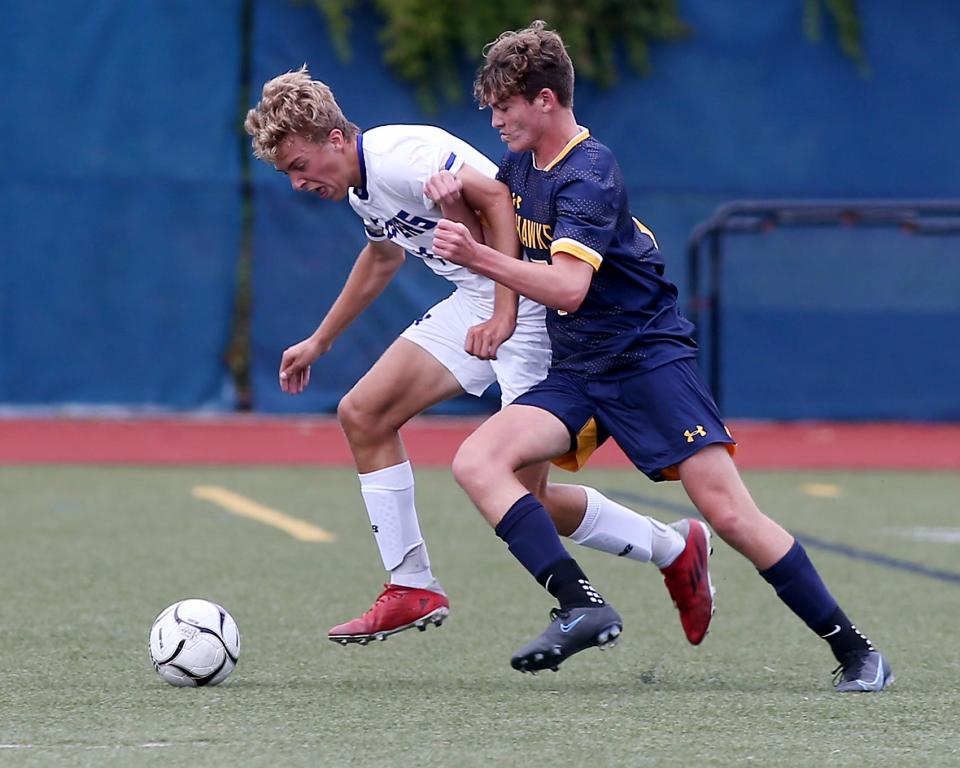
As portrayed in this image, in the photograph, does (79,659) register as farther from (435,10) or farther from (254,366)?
(435,10)

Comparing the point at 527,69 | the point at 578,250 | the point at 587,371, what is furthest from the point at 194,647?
the point at 527,69

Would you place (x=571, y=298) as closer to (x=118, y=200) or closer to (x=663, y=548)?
(x=663, y=548)

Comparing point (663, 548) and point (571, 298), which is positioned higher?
point (571, 298)

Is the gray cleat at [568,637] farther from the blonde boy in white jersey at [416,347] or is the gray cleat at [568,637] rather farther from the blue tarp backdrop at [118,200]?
the blue tarp backdrop at [118,200]

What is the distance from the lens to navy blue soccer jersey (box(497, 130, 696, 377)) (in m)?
4.38

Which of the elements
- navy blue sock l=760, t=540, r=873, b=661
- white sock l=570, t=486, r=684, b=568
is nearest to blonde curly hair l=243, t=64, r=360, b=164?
white sock l=570, t=486, r=684, b=568

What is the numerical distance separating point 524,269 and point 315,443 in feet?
25.7

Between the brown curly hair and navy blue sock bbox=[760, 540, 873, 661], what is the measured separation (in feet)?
4.32

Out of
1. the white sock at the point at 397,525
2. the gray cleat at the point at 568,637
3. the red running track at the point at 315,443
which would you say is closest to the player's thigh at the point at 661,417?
the gray cleat at the point at 568,637

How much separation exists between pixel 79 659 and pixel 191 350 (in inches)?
338

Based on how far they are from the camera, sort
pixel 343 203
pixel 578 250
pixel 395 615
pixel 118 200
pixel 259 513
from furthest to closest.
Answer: pixel 118 200, pixel 343 203, pixel 259 513, pixel 395 615, pixel 578 250

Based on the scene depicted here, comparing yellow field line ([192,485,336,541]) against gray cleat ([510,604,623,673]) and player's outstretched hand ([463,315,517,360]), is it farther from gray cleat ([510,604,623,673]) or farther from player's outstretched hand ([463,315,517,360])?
gray cleat ([510,604,623,673])

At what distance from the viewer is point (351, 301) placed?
5.30 meters

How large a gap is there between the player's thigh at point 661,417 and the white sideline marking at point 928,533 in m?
3.49
